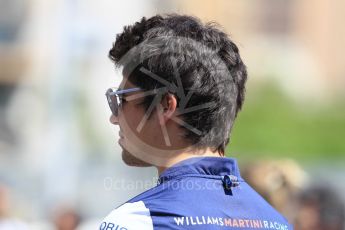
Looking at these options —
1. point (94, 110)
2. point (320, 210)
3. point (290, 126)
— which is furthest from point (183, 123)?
point (290, 126)

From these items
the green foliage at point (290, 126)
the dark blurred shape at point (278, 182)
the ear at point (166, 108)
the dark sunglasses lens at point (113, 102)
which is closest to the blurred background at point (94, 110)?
the green foliage at point (290, 126)

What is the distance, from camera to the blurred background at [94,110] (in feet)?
20.8

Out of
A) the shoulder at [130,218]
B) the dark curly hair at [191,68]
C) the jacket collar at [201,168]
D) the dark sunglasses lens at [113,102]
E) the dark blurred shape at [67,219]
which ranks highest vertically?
the dark curly hair at [191,68]

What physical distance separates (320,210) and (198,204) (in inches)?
171

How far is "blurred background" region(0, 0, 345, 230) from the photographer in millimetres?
6332

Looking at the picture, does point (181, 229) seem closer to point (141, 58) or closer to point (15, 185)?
point (141, 58)

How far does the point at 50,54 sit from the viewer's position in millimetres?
6465

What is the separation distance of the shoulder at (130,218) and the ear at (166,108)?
10.7 inches

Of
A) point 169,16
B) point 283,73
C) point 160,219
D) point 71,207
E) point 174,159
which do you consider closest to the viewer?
point 160,219

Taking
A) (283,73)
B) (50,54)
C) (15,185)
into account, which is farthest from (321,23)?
(15,185)

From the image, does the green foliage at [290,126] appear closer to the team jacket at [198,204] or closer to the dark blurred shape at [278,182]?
the dark blurred shape at [278,182]

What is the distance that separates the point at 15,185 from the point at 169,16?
452cm

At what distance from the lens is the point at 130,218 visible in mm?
1747

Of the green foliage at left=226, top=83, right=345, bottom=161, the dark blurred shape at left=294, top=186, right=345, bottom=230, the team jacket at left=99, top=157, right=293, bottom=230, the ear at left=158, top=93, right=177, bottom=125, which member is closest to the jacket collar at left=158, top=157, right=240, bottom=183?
the team jacket at left=99, top=157, right=293, bottom=230
